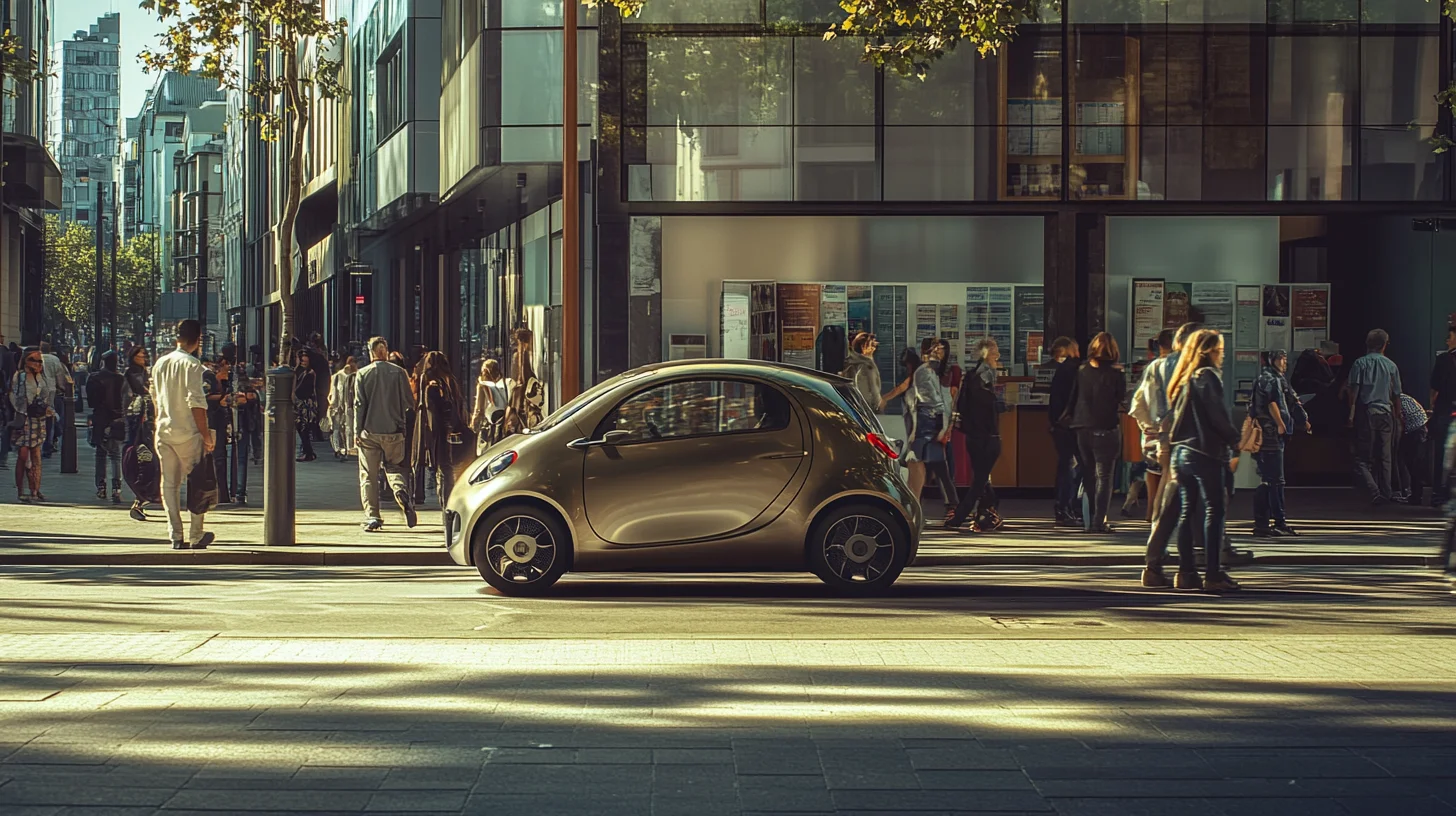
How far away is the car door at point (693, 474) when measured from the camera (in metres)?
11.2

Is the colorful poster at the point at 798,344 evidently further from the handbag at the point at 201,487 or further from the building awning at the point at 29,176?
the building awning at the point at 29,176

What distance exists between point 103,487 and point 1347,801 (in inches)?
645

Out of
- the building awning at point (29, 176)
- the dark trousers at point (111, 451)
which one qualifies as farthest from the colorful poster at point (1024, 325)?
the building awning at point (29, 176)

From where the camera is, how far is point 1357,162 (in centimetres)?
1956

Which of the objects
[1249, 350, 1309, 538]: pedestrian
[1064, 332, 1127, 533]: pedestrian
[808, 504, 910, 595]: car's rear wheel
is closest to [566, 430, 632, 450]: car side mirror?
[808, 504, 910, 595]: car's rear wheel

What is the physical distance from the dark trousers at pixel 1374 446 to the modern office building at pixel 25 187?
35.2 m

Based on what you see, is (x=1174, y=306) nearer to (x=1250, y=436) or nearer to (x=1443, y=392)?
(x=1443, y=392)

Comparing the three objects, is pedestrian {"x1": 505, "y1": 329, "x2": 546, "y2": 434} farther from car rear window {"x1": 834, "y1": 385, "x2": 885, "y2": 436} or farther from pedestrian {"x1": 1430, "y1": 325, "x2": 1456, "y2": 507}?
pedestrian {"x1": 1430, "y1": 325, "x2": 1456, "y2": 507}

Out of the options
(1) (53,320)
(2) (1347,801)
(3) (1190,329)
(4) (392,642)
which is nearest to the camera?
(2) (1347,801)

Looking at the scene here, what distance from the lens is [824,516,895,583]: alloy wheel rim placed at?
11.3 meters

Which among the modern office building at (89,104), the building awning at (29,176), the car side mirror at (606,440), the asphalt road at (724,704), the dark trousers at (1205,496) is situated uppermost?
the modern office building at (89,104)

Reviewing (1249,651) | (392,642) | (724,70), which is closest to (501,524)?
(392,642)

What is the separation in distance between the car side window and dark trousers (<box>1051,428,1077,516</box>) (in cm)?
538

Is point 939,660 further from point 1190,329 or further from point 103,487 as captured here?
point 103,487
